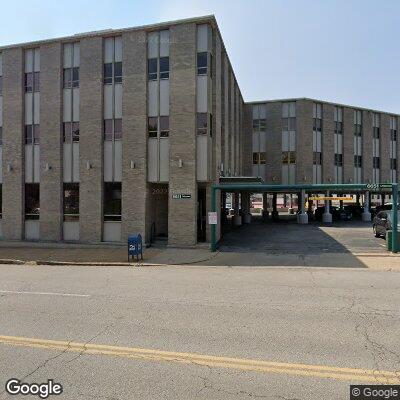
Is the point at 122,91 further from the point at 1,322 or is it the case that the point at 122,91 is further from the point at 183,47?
the point at 1,322

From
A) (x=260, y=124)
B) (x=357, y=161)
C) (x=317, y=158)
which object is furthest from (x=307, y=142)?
(x=357, y=161)

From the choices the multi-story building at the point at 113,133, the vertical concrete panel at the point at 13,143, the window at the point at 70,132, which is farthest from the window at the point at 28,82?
the window at the point at 70,132

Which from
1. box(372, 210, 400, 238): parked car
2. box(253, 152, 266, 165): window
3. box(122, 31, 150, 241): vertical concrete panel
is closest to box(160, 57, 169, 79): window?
box(122, 31, 150, 241): vertical concrete panel

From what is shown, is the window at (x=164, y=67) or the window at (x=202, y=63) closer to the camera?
the window at (x=202, y=63)

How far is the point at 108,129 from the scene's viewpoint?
2005 cm

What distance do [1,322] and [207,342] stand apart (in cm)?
436

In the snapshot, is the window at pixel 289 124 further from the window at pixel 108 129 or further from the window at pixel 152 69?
the window at pixel 108 129

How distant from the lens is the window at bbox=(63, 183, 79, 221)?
20.5 m

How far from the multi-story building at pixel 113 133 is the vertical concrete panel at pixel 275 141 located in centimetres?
1420

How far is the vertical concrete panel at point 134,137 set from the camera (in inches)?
758

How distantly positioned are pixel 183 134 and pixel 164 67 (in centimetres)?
402

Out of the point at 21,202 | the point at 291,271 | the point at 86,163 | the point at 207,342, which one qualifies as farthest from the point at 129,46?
the point at 207,342

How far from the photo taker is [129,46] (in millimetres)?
19688

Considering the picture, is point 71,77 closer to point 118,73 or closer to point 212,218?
point 118,73
